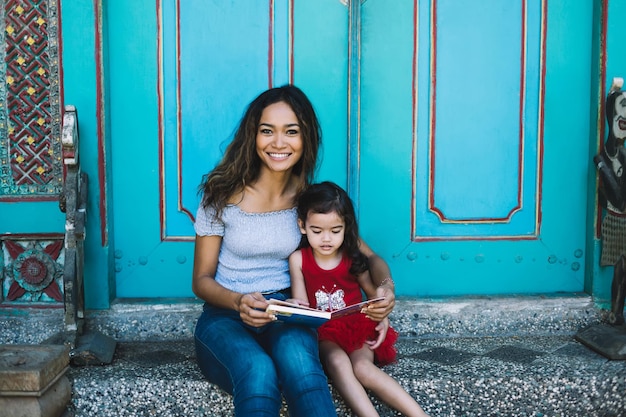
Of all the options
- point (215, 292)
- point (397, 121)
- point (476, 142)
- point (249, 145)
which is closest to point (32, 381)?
point (215, 292)

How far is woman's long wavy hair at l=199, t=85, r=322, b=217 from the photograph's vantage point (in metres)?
2.44

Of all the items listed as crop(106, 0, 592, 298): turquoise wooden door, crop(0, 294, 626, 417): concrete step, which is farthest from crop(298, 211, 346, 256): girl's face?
crop(106, 0, 592, 298): turquoise wooden door

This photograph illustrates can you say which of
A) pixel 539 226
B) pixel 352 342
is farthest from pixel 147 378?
pixel 539 226

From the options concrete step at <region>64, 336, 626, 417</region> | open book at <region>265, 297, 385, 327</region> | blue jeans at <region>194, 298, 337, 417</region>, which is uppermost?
open book at <region>265, 297, 385, 327</region>

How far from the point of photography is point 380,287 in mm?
2406

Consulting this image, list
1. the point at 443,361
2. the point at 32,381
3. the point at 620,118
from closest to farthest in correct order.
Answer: the point at 32,381, the point at 443,361, the point at 620,118

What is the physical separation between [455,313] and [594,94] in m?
1.23

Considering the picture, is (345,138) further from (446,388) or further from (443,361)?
(446,388)

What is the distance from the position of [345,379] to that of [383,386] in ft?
0.45

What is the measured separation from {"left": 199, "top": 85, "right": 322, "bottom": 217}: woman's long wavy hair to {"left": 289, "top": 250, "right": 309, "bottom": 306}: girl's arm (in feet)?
1.09

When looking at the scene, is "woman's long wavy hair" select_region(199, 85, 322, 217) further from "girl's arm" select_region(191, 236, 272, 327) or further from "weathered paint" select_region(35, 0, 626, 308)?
"weathered paint" select_region(35, 0, 626, 308)

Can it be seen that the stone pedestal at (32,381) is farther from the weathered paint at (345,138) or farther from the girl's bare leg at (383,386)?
the girl's bare leg at (383,386)

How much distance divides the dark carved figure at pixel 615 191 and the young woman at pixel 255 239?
46.5 inches

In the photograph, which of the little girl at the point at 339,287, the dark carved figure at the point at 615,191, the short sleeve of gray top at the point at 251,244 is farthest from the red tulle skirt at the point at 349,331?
the dark carved figure at the point at 615,191
